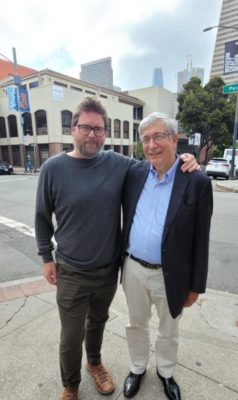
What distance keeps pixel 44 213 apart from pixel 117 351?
143 cm

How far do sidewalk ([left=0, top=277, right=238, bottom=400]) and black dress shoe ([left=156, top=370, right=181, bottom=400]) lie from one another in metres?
0.05

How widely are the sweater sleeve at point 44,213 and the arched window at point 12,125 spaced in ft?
109

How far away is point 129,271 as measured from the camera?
79.7 inches

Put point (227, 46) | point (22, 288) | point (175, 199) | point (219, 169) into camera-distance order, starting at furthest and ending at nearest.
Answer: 1. point (219, 169)
2. point (227, 46)
3. point (22, 288)
4. point (175, 199)

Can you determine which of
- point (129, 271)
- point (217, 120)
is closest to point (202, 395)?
point (129, 271)

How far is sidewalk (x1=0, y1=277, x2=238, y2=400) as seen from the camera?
2088mm

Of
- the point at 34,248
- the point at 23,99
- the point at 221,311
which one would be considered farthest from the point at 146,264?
the point at 23,99

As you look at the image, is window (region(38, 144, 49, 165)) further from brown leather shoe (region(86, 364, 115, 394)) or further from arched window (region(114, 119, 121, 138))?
brown leather shoe (region(86, 364, 115, 394))

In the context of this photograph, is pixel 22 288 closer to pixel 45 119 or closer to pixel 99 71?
pixel 45 119

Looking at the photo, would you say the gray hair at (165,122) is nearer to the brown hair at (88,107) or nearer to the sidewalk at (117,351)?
the brown hair at (88,107)

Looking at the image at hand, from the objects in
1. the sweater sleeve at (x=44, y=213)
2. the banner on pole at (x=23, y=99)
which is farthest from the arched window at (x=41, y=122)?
the sweater sleeve at (x=44, y=213)

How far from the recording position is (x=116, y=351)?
2467mm

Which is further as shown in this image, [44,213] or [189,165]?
[44,213]

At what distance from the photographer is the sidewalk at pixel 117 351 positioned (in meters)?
2.09
